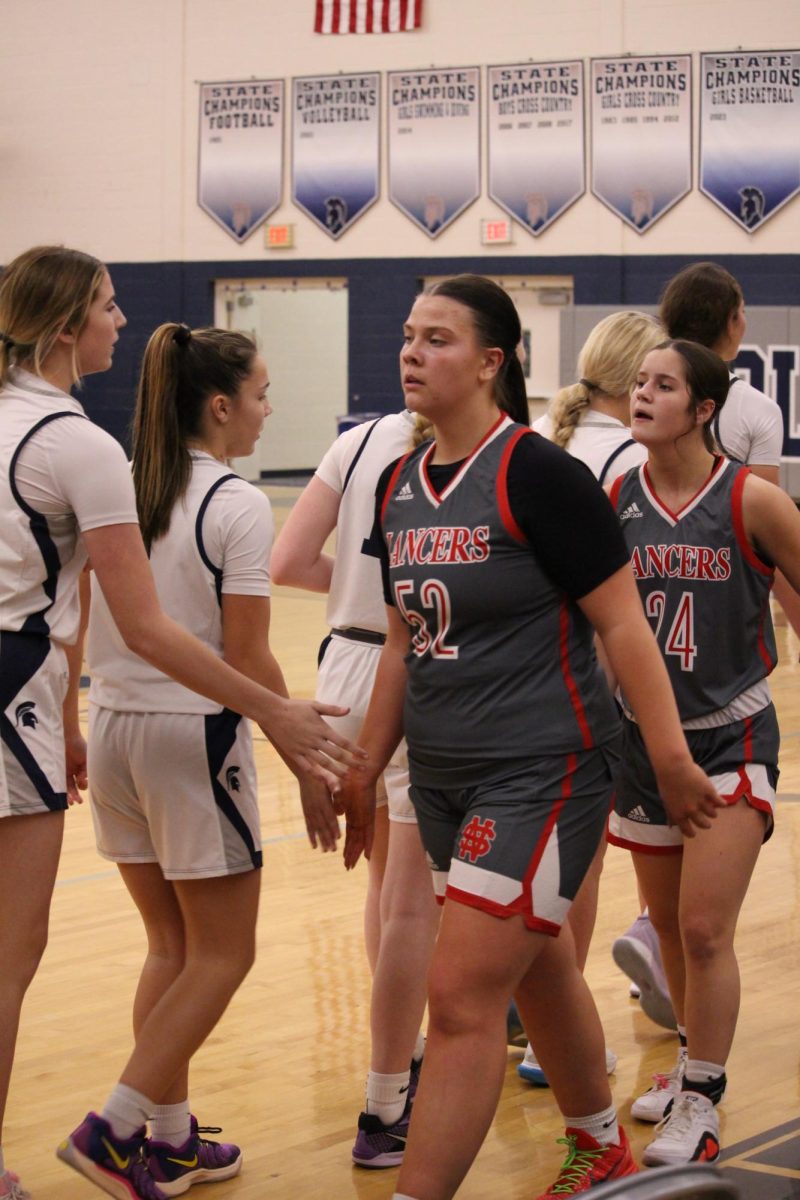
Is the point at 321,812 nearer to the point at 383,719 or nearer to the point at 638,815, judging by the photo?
the point at 383,719

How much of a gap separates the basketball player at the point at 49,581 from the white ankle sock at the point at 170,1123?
363mm

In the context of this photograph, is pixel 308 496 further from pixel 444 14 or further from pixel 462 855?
pixel 444 14

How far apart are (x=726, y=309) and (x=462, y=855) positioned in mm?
1784

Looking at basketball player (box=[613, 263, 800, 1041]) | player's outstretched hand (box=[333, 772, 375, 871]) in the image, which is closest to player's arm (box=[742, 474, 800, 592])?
basketball player (box=[613, 263, 800, 1041])

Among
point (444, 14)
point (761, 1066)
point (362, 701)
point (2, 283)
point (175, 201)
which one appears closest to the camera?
point (2, 283)

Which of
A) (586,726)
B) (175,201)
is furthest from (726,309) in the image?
(175,201)

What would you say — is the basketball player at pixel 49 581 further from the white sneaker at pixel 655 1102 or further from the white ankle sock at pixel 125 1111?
the white sneaker at pixel 655 1102

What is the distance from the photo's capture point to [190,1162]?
9.43ft

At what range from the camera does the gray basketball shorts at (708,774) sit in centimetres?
297

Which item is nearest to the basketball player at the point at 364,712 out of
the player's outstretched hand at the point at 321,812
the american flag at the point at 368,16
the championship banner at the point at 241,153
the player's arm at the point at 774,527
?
the player's outstretched hand at the point at 321,812

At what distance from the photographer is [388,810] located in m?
3.17

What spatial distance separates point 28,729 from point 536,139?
13887mm

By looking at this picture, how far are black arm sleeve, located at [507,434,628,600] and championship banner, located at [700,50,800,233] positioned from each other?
1298cm

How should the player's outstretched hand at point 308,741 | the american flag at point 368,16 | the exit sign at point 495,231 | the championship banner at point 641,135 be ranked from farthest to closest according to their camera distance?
1. the american flag at point 368,16
2. the exit sign at point 495,231
3. the championship banner at point 641,135
4. the player's outstretched hand at point 308,741
